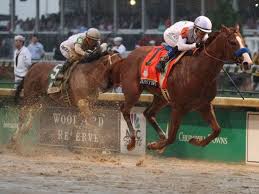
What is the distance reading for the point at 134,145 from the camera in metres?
12.5

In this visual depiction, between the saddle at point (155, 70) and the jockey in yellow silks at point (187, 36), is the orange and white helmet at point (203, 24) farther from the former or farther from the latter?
the saddle at point (155, 70)

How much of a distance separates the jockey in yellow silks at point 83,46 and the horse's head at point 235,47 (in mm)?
2966

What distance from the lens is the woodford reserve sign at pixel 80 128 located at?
45.2ft

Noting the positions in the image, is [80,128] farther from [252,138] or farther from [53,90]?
[252,138]

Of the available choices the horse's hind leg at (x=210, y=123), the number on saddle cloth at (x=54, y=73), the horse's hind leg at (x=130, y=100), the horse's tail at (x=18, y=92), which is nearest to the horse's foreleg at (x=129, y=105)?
the horse's hind leg at (x=130, y=100)

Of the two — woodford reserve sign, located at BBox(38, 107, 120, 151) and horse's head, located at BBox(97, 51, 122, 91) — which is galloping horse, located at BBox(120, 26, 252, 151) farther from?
woodford reserve sign, located at BBox(38, 107, 120, 151)

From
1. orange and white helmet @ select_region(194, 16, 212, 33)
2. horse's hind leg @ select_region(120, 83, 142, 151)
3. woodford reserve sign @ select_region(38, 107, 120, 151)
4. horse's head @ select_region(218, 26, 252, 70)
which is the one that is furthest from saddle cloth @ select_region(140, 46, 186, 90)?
woodford reserve sign @ select_region(38, 107, 120, 151)

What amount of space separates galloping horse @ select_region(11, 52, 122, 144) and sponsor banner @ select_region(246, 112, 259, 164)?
2.59m

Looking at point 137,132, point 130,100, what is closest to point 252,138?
point 130,100

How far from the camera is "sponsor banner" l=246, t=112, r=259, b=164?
12.0 m

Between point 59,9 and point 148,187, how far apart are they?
13.6m

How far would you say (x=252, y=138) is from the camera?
12.1 m

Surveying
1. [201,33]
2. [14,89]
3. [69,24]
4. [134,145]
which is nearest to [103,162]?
[134,145]

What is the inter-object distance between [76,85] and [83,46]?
0.66 metres
